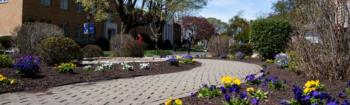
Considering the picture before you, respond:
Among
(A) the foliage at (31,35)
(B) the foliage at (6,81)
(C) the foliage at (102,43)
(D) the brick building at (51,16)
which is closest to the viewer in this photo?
(B) the foliage at (6,81)

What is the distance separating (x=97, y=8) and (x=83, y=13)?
7.52 m

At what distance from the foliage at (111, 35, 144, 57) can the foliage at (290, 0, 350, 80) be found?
1456 cm

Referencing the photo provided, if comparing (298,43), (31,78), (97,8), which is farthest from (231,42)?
Result: (31,78)

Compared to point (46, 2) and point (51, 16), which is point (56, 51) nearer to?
point (46, 2)

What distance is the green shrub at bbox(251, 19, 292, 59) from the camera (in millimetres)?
22905

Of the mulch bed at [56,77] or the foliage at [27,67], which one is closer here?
the mulch bed at [56,77]

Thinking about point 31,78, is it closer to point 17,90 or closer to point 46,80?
point 46,80

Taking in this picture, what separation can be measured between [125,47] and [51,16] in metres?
19.7

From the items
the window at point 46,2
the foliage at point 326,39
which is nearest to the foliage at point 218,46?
the window at point 46,2

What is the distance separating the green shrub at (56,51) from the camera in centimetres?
1452

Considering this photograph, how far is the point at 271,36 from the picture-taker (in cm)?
2314

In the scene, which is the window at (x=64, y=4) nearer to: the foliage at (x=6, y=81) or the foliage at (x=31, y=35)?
the foliage at (x=31, y=35)

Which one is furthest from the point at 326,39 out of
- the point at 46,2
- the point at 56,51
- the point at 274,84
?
the point at 46,2

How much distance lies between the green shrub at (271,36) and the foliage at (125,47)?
5.98 metres
